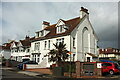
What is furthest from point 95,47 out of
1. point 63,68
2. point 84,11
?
point 63,68

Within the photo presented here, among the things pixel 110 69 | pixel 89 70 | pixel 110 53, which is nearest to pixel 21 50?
pixel 110 69

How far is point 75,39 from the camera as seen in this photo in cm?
3105

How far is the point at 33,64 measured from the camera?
32.5 m

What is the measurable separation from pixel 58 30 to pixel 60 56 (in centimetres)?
1039

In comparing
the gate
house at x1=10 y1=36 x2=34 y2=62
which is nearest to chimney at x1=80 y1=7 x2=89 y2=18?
the gate

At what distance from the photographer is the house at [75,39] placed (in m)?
30.7

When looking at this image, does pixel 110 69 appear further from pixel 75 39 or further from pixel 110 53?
pixel 110 53

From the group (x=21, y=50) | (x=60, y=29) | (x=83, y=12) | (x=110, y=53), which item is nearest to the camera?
(x=83, y=12)

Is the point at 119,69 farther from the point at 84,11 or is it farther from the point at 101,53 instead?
the point at 101,53

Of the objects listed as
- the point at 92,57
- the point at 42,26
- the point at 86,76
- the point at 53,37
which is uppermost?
the point at 42,26

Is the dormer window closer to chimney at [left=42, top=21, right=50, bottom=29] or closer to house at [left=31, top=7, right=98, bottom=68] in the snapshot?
house at [left=31, top=7, right=98, bottom=68]

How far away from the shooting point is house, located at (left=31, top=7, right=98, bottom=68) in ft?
101

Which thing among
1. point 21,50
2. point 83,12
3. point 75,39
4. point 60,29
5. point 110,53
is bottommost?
point 110,53

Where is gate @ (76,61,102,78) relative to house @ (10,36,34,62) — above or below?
below
